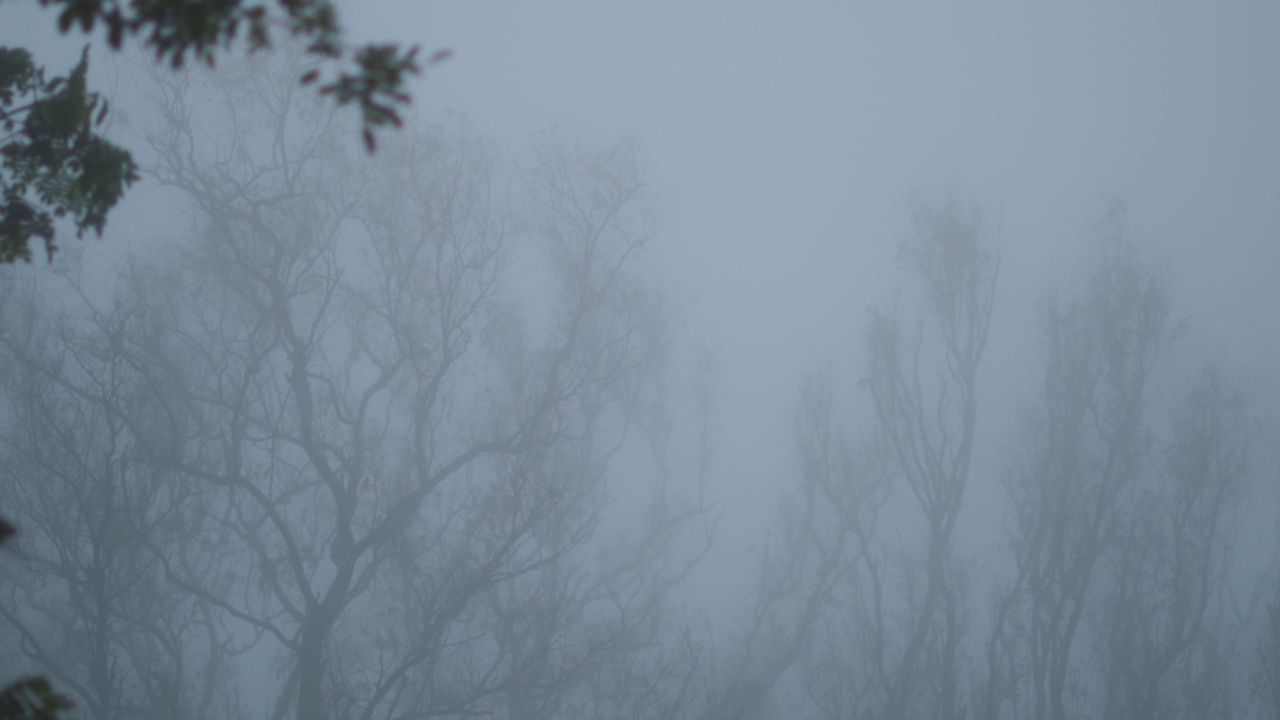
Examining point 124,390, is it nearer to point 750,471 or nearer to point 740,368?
point 750,471

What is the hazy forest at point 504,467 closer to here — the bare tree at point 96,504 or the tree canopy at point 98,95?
the bare tree at point 96,504

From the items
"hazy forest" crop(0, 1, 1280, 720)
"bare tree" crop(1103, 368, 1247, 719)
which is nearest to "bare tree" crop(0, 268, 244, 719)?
"hazy forest" crop(0, 1, 1280, 720)

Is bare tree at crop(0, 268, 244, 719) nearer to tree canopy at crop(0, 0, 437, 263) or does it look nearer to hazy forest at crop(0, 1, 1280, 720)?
hazy forest at crop(0, 1, 1280, 720)

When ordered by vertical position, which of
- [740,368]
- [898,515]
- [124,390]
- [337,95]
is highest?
[740,368]

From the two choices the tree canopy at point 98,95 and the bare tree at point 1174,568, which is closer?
the tree canopy at point 98,95

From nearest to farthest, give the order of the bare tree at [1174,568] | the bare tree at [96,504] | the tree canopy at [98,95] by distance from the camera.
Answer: the tree canopy at [98,95] < the bare tree at [96,504] < the bare tree at [1174,568]

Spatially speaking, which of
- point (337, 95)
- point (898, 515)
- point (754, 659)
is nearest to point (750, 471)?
point (898, 515)

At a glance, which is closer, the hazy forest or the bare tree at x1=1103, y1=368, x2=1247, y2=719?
the hazy forest

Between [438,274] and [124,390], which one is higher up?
[438,274]

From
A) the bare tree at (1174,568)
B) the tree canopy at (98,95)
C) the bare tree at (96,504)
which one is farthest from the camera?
the bare tree at (1174,568)

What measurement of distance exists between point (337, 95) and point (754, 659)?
665 inches

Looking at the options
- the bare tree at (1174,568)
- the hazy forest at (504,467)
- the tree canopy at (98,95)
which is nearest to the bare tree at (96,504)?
the hazy forest at (504,467)

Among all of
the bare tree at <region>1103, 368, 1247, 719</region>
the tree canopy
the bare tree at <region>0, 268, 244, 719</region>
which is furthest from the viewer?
the bare tree at <region>1103, 368, 1247, 719</region>

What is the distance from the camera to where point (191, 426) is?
1273 cm
